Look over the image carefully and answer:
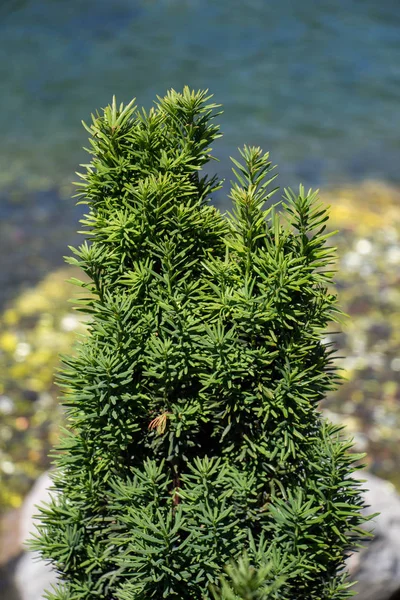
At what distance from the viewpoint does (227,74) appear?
48.4 feet

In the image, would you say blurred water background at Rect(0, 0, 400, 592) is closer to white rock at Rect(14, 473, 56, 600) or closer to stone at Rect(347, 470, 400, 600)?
white rock at Rect(14, 473, 56, 600)

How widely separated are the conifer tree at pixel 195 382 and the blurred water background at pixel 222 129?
143 inches

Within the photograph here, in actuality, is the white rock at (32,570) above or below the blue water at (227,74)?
below

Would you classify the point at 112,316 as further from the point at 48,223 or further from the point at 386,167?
the point at 386,167

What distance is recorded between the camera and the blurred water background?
22.8ft

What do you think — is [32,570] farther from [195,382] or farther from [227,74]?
[227,74]

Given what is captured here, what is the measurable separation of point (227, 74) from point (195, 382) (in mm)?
13352

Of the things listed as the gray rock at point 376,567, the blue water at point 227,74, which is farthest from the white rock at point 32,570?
the blue water at point 227,74

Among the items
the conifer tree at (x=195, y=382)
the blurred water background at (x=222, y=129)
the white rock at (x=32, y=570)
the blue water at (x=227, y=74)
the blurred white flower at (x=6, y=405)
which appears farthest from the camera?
the blue water at (x=227, y=74)

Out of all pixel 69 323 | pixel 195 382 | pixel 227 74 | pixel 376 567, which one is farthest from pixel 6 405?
pixel 227 74

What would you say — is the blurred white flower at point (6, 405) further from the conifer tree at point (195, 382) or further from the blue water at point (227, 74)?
the blue water at point (227, 74)

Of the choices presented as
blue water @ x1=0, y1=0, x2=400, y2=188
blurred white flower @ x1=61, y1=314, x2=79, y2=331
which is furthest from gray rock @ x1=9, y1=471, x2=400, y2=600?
blue water @ x1=0, y1=0, x2=400, y2=188

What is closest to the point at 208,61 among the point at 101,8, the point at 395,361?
the point at 101,8

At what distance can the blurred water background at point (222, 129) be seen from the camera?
22.8 ft
